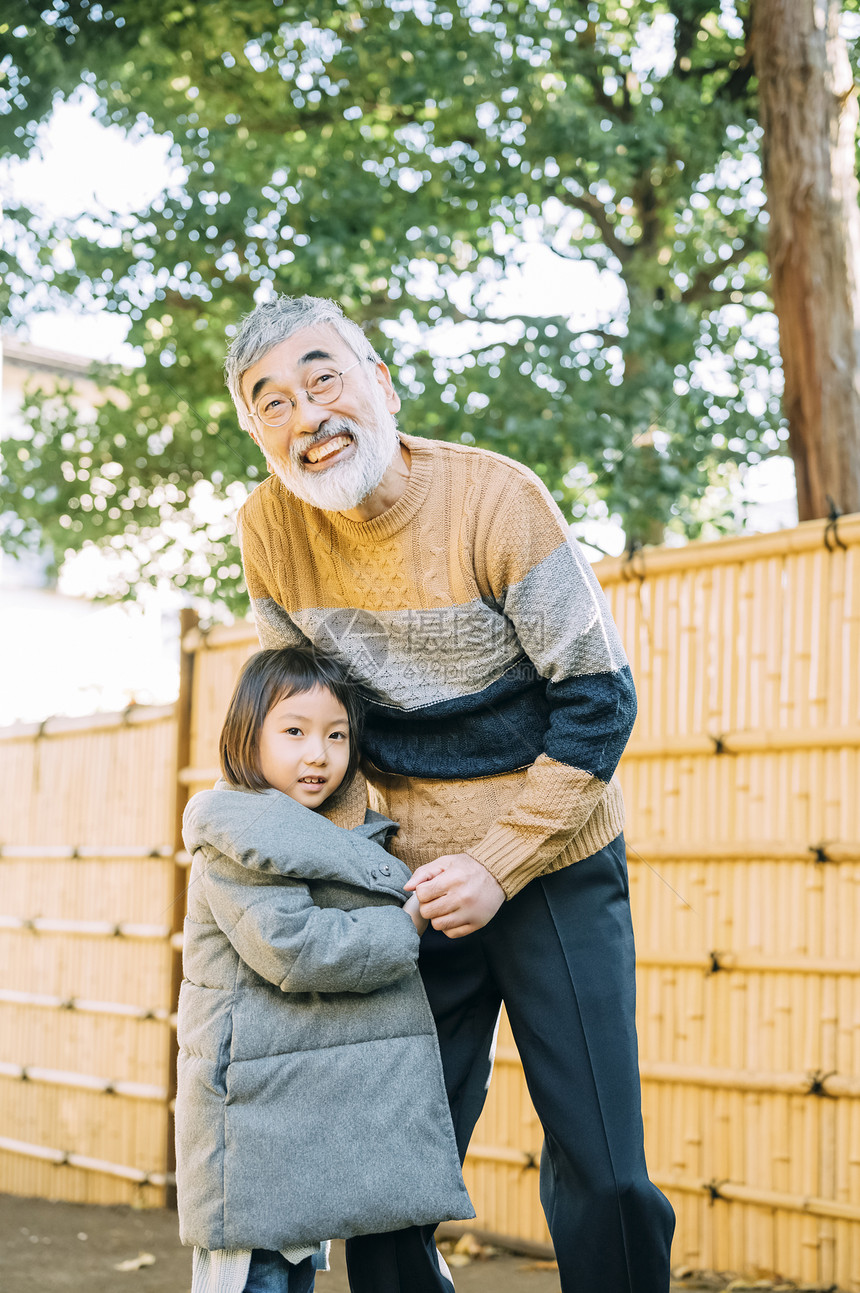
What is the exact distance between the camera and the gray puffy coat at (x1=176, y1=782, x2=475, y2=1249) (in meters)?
1.61

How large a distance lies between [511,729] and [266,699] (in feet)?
1.20

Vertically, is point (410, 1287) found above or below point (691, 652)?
below

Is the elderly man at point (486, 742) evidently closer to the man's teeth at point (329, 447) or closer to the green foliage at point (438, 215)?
the man's teeth at point (329, 447)

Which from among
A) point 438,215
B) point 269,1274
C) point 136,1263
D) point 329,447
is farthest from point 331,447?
point 438,215

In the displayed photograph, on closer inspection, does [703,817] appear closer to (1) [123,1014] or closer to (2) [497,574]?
(2) [497,574]

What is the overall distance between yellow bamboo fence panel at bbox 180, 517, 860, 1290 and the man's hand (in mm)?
1503

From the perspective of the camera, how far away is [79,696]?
13109 millimetres

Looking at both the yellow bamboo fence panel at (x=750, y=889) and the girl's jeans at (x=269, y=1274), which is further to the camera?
the yellow bamboo fence panel at (x=750, y=889)

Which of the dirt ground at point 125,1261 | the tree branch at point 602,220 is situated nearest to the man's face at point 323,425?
the dirt ground at point 125,1261

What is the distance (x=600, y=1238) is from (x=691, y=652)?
5.85 feet

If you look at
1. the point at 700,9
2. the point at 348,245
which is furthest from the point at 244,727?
the point at 700,9

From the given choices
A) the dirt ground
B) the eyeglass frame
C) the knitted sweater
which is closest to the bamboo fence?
the dirt ground

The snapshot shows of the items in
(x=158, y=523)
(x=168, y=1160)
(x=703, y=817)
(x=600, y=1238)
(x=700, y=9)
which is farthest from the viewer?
(x=158, y=523)

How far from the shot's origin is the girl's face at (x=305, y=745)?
1.77 meters
